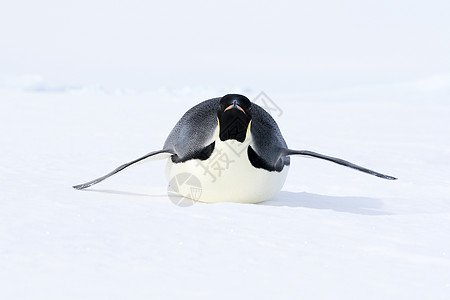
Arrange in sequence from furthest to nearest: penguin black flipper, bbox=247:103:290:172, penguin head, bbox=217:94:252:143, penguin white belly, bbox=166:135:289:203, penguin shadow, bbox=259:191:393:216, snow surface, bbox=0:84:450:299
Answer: penguin shadow, bbox=259:191:393:216, penguin black flipper, bbox=247:103:290:172, penguin white belly, bbox=166:135:289:203, penguin head, bbox=217:94:252:143, snow surface, bbox=0:84:450:299

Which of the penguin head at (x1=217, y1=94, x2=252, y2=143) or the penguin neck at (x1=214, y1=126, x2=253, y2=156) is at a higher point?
the penguin head at (x1=217, y1=94, x2=252, y2=143)

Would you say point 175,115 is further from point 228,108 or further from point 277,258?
point 277,258

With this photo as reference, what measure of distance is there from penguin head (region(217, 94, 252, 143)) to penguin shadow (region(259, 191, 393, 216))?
2.22 feet

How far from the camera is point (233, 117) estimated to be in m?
3.72

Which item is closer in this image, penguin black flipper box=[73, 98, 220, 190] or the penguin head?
the penguin head

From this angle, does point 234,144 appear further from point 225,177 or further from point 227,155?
point 225,177

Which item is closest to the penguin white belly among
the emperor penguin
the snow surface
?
the emperor penguin

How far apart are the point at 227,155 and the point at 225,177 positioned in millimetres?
161

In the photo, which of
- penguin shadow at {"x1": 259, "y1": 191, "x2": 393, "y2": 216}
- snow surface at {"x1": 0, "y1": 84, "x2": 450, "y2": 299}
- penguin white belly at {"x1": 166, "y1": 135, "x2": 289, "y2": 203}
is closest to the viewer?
snow surface at {"x1": 0, "y1": 84, "x2": 450, "y2": 299}

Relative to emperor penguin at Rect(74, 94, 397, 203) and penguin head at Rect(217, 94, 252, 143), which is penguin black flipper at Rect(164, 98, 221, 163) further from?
penguin head at Rect(217, 94, 252, 143)

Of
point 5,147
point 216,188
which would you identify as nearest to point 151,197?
point 216,188

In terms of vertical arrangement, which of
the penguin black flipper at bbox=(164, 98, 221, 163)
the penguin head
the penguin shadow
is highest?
the penguin head

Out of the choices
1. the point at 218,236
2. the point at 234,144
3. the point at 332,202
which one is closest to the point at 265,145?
the point at 234,144

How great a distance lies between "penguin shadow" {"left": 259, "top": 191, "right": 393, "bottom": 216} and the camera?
169 inches
